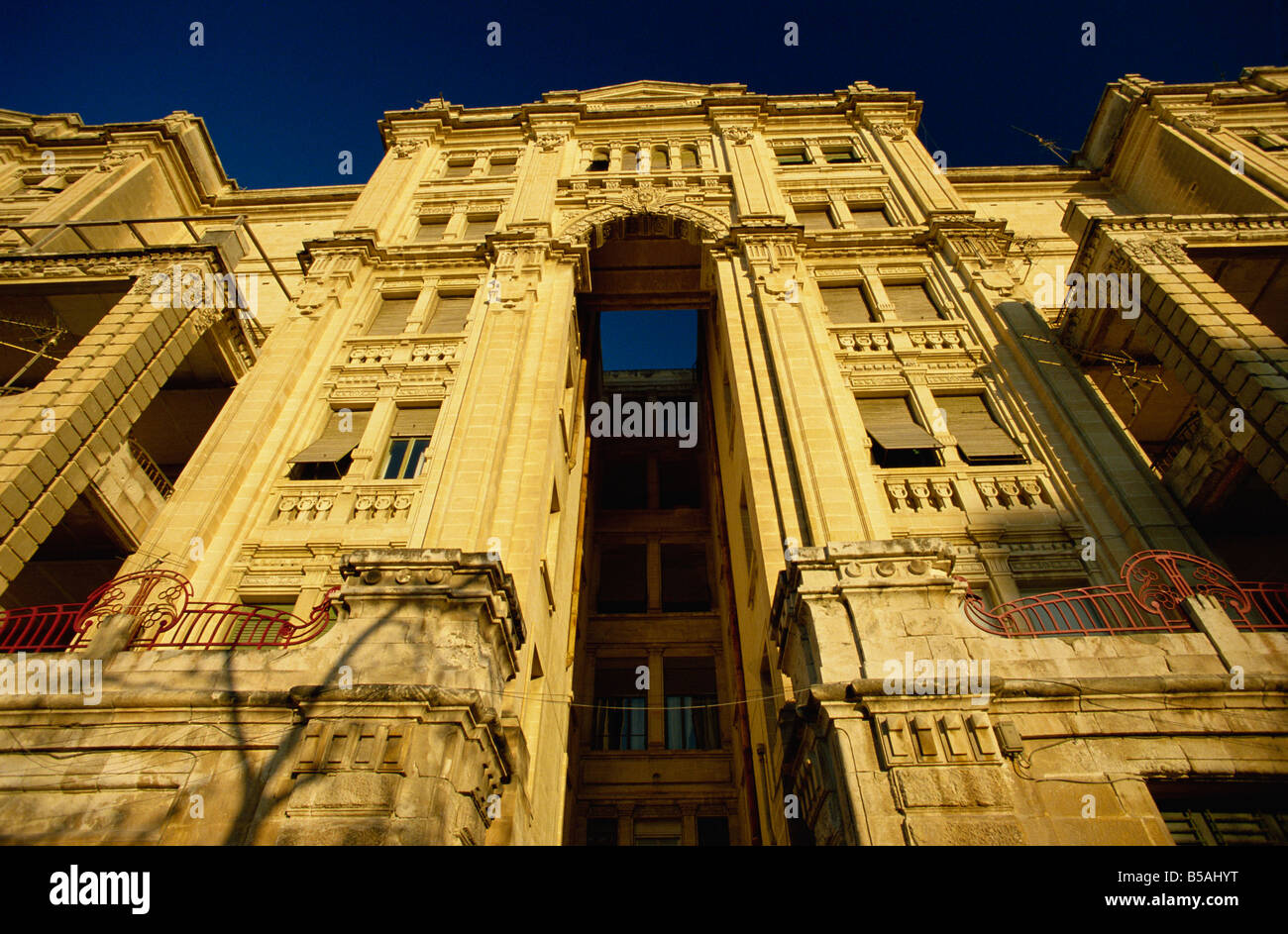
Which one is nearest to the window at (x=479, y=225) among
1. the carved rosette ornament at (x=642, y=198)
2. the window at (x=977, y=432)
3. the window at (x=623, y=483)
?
the carved rosette ornament at (x=642, y=198)

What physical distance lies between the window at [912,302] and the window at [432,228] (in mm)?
14333

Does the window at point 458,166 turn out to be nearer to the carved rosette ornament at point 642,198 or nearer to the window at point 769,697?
the carved rosette ornament at point 642,198

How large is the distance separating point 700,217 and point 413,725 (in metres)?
18.4

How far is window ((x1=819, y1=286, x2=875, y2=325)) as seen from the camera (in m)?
18.8

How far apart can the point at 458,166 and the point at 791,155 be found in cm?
1292

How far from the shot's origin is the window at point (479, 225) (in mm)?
22812

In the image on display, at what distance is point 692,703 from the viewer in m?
20.3

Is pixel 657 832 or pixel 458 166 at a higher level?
pixel 458 166

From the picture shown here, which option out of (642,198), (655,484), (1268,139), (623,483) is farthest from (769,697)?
(1268,139)

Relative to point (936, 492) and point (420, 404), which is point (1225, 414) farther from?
point (420, 404)

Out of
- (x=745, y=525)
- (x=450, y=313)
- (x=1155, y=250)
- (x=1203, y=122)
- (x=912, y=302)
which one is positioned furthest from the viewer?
(x=1203, y=122)

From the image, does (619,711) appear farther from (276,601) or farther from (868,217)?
(868,217)

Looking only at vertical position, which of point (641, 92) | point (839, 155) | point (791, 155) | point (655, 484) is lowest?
point (655, 484)
